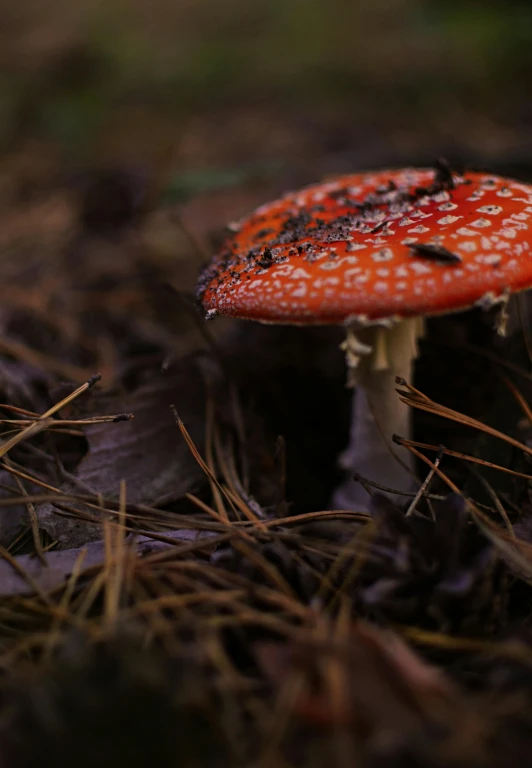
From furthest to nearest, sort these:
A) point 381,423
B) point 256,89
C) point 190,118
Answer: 1. point 256,89
2. point 190,118
3. point 381,423

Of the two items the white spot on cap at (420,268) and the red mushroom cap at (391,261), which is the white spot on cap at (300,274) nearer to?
the red mushroom cap at (391,261)

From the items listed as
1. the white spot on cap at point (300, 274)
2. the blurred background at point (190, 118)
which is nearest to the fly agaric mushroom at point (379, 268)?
the white spot on cap at point (300, 274)

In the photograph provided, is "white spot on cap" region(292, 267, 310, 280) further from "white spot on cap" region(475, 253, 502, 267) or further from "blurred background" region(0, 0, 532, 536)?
"blurred background" region(0, 0, 532, 536)

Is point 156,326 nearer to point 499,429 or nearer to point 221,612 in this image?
point 499,429

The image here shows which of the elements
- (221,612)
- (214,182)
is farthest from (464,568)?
(214,182)

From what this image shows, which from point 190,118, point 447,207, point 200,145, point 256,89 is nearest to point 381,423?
point 447,207

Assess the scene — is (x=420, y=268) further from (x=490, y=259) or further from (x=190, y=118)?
(x=190, y=118)
